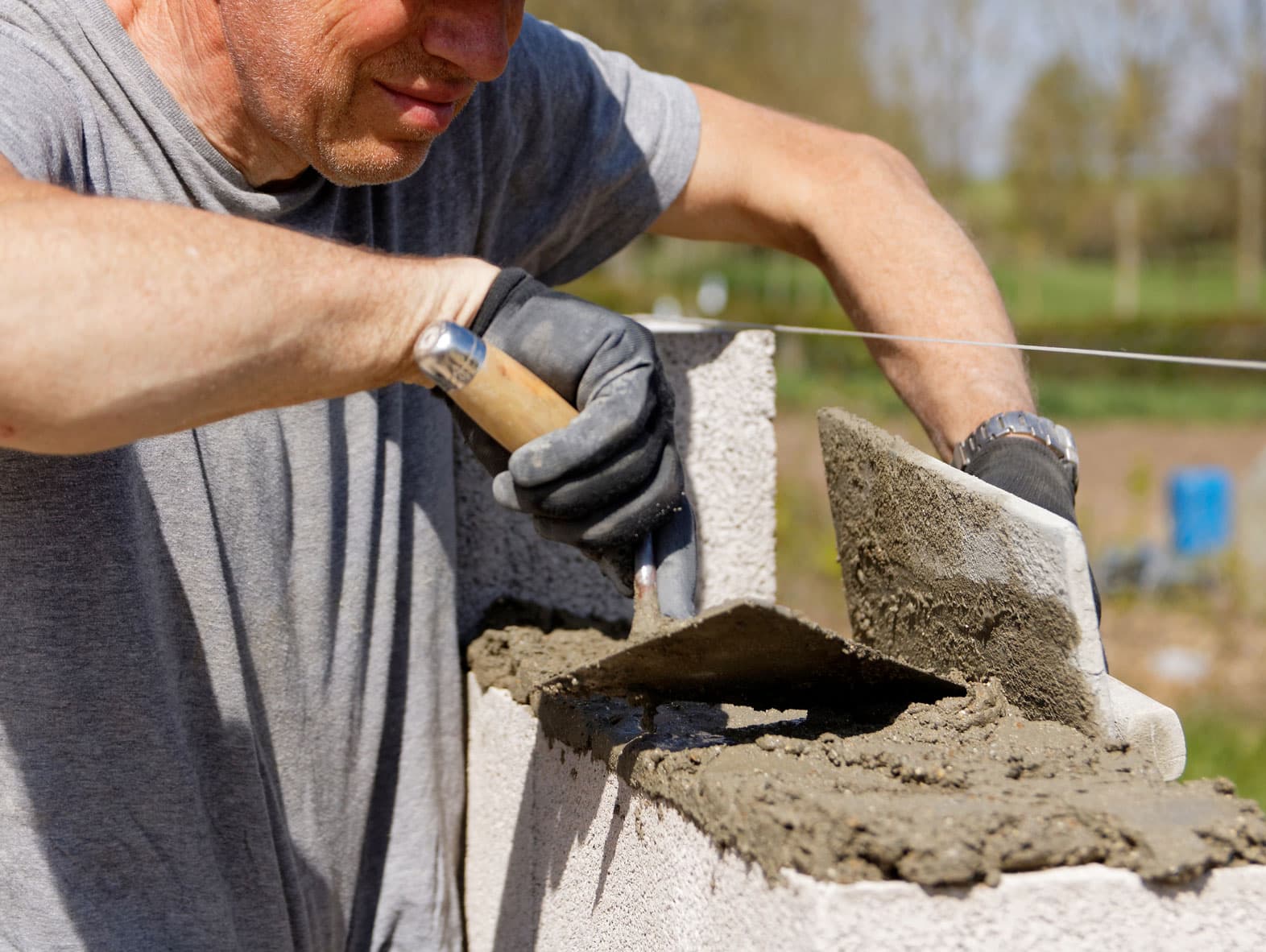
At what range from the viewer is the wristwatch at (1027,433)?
6.33ft

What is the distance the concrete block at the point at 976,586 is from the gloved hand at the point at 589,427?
0.38m

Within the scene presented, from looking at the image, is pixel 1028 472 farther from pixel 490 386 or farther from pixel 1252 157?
pixel 1252 157

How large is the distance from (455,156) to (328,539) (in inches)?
28.6

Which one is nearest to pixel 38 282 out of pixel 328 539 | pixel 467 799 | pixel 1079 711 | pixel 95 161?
pixel 95 161

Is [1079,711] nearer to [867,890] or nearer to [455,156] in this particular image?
[867,890]

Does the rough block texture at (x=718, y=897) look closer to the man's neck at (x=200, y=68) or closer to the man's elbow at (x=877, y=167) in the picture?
the man's neck at (x=200, y=68)

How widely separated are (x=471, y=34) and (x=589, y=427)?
2.13 ft

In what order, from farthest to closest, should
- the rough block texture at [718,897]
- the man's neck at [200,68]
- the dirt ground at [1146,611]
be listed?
the dirt ground at [1146,611], the man's neck at [200,68], the rough block texture at [718,897]

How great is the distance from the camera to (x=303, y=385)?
4.65 feet

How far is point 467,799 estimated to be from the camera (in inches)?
95.3

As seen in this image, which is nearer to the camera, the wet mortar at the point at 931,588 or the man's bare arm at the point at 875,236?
the wet mortar at the point at 931,588

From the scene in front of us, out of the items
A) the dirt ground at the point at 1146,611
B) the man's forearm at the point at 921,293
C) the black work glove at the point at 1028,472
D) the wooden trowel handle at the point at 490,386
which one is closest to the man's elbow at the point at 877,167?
the man's forearm at the point at 921,293

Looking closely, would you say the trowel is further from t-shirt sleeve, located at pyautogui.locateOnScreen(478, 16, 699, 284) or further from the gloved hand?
t-shirt sleeve, located at pyautogui.locateOnScreen(478, 16, 699, 284)

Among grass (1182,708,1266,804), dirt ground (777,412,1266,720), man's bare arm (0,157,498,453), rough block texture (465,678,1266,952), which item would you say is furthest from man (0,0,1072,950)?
grass (1182,708,1266,804)
